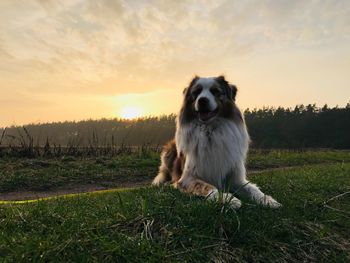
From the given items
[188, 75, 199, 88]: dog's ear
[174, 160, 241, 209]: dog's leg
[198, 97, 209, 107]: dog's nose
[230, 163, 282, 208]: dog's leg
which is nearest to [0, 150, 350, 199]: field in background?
[174, 160, 241, 209]: dog's leg

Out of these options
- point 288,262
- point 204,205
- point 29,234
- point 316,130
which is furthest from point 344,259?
point 316,130

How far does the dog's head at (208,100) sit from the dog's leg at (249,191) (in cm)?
106

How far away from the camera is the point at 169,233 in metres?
4.20

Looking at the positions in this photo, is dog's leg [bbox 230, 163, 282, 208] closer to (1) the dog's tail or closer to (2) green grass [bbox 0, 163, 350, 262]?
(2) green grass [bbox 0, 163, 350, 262]

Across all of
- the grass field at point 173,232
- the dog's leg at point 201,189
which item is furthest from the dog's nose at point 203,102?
the grass field at point 173,232

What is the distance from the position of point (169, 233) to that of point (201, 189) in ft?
7.84

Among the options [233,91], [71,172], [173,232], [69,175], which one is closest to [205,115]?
[233,91]

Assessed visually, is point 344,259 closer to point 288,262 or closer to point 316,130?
point 288,262

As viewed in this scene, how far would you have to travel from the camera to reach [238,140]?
7.80 metres

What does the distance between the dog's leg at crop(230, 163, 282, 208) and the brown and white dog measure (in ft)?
0.06

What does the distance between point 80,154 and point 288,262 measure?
591 inches

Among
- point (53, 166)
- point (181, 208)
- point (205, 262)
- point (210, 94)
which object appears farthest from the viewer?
point (53, 166)

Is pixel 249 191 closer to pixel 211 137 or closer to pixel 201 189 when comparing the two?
pixel 201 189

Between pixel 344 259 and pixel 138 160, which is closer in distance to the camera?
pixel 344 259
